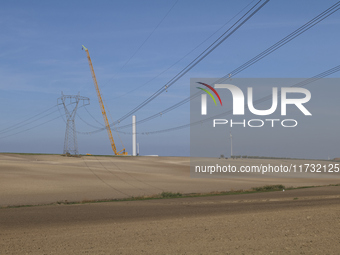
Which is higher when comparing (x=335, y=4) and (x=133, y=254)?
(x=335, y=4)

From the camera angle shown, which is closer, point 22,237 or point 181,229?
point 22,237

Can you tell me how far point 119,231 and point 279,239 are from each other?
678 centimetres

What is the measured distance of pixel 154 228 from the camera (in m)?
20.0

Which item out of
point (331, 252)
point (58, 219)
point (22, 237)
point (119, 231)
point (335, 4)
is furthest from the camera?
point (58, 219)

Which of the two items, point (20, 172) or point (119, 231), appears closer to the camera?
point (119, 231)

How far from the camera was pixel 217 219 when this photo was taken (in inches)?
895

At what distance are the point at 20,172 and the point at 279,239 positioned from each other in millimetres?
56574

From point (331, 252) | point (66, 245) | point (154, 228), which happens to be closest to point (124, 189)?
point (154, 228)

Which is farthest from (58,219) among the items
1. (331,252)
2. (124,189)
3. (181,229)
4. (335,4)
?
(124,189)

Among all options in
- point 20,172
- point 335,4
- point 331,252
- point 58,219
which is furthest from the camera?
point 20,172

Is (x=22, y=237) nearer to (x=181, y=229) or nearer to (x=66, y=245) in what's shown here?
(x=66, y=245)

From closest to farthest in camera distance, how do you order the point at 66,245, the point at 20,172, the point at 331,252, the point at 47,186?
the point at 331,252 → the point at 66,245 → the point at 47,186 → the point at 20,172

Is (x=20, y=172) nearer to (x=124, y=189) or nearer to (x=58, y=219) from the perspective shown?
(x=124, y=189)

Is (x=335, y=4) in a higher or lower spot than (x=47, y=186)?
higher
